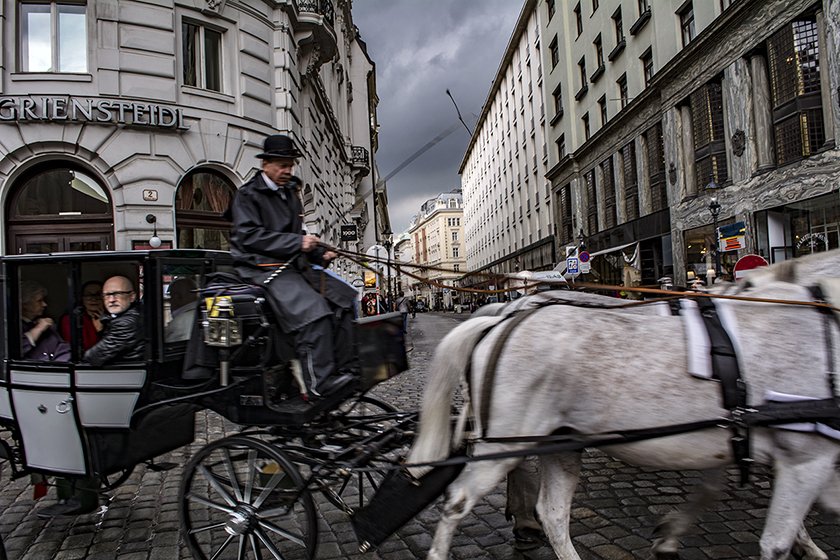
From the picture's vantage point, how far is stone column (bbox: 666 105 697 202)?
21078mm

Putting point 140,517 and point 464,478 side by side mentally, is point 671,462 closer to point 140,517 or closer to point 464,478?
point 464,478

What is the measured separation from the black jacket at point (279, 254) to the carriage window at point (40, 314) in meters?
1.20

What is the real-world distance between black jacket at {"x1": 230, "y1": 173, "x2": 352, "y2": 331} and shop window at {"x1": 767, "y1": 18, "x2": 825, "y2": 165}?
1646 centimetres

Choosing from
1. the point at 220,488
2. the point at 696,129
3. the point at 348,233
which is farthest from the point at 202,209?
the point at 696,129

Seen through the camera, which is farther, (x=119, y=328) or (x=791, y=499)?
(x=119, y=328)

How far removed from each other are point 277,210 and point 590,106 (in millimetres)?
30347

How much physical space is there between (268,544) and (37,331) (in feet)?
7.41

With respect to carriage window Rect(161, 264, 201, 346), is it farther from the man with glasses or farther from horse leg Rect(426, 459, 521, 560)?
horse leg Rect(426, 459, 521, 560)

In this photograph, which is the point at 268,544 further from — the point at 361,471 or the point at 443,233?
the point at 443,233

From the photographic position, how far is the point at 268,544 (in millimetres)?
3121

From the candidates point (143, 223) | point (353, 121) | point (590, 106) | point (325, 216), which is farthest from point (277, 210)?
point (353, 121)

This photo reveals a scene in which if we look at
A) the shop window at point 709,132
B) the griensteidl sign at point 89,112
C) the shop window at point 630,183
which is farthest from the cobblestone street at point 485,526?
the shop window at point 630,183

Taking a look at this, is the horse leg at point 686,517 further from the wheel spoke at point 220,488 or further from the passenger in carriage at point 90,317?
the passenger in carriage at point 90,317

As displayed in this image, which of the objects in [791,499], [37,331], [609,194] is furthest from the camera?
[609,194]
